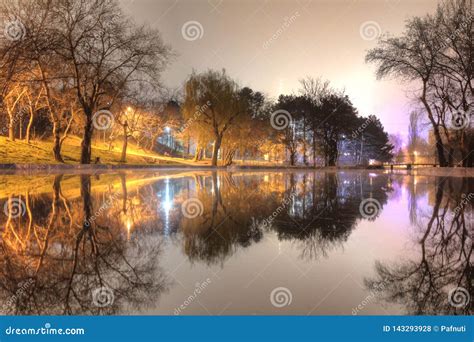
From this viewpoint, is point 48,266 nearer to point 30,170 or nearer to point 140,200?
point 140,200

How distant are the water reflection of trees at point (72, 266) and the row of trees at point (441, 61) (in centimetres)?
2995

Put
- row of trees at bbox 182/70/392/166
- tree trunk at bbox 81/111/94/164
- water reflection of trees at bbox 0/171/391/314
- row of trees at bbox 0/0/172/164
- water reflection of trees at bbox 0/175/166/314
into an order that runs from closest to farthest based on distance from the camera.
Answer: water reflection of trees at bbox 0/175/166/314, water reflection of trees at bbox 0/171/391/314, row of trees at bbox 0/0/172/164, tree trunk at bbox 81/111/94/164, row of trees at bbox 182/70/392/166

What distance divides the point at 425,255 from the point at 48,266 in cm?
451

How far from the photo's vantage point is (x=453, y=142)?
39.9 metres

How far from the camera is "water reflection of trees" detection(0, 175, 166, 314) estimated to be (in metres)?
3.87

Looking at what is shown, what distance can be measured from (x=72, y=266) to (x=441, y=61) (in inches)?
1322

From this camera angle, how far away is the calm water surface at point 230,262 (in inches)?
153

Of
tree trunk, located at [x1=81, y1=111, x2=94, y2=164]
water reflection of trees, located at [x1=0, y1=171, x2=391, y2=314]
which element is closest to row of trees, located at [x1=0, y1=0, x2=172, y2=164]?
tree trunk, located at [x1=81, y1=111, x2=94, y2=164]

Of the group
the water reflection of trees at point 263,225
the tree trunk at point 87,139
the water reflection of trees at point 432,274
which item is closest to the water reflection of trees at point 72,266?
the water reflection of trees at point 263,225

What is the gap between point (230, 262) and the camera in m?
5.14

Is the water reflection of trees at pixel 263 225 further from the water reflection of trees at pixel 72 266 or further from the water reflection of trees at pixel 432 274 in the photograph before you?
the water reflection of trees at pixel 432 274

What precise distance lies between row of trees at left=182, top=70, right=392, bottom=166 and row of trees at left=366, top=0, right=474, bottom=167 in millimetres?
12472

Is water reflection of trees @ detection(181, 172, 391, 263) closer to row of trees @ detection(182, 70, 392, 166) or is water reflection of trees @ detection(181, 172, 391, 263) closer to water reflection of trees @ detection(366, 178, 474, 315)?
water reflection of trees @ detection(366, 178, 474, 315)

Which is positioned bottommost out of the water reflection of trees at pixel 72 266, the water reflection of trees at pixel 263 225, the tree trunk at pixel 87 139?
the water reflection of trees at pixel 72 266
